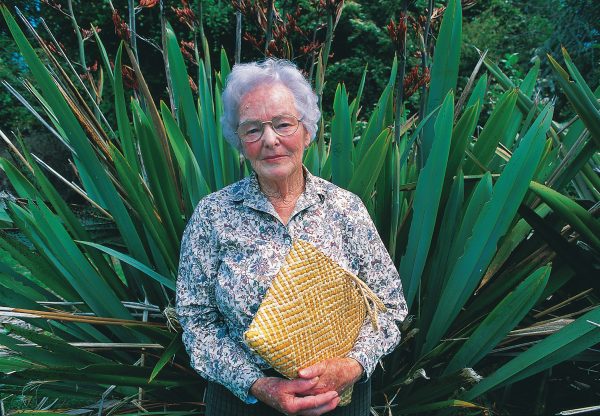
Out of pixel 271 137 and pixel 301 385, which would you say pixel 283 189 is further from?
pixel 301 385

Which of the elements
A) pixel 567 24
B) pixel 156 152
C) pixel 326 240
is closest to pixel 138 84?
pixel 156 152

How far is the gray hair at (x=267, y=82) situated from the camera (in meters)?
1.64

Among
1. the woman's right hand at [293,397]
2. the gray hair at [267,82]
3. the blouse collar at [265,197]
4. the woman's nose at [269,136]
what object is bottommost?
the woman's right hand at [293,397]

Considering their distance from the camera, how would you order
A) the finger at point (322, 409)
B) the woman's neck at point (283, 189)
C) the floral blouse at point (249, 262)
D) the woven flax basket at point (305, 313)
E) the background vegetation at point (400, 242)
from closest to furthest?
the woven flax basket at point (305, 313) → the finger at point (322, 409) → the floral blouse at point (249, 262) → the woman's neck at point (283, 189) → the background vegetation at point (400, 242)

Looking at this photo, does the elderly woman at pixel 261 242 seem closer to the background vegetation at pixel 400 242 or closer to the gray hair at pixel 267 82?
the gray hair at pixel 267 82

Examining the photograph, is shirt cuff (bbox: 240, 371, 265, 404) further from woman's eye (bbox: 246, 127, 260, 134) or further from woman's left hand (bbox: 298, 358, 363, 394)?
woman's eye (bbox: 246, 127, 260, 134)

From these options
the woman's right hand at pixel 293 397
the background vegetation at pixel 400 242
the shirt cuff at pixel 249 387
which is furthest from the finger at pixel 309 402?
the background vegetation at pixel 400 242

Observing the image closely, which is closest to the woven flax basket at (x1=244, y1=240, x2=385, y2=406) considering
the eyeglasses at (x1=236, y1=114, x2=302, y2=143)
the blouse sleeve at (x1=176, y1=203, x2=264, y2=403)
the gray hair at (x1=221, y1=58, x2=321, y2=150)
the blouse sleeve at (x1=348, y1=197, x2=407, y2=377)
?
the blouse sleeve at (x1=348, y1=197, x2=407, y2=377)

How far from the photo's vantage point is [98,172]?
80.4 inches

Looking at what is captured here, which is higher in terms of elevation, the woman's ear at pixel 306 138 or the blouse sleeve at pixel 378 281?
the woman's ear at pixel 306 138

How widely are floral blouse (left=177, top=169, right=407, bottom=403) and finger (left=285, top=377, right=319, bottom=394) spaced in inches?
5.0

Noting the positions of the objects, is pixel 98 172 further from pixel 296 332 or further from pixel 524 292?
pixel 524 292

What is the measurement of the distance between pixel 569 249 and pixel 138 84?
1.74m

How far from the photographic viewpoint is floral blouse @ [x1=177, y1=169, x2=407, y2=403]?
155cm
